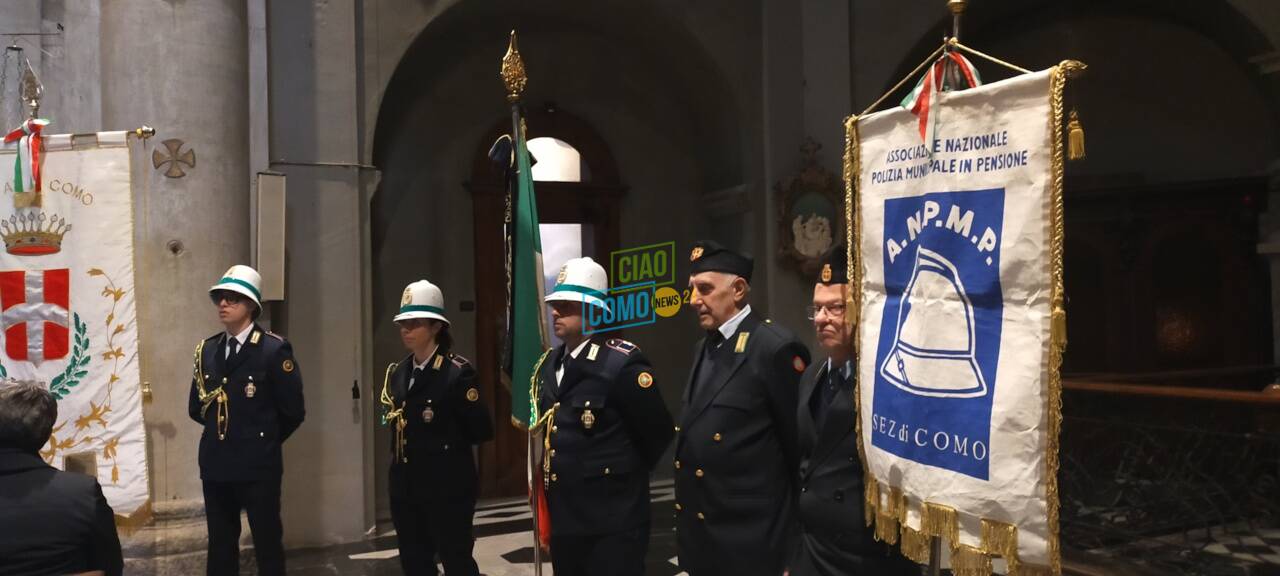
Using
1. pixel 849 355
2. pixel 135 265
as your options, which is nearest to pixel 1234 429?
pixel 849 355

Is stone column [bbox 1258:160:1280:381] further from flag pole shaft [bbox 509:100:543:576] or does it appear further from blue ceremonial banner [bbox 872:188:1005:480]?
blue ceremonial banner [bbox 872:188:1005:480]

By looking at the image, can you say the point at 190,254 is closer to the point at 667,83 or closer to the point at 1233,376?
the point at 667,83

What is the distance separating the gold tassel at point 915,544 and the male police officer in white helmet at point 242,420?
10.4 feet

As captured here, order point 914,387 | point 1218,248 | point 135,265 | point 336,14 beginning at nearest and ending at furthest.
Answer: point 914,387 → point 135,265 → point 336,14 → point 1218,248

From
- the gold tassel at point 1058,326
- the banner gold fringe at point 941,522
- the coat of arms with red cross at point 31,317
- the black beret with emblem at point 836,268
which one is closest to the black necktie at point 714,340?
the black beret with emblem at point 836,268

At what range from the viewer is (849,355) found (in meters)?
2.95

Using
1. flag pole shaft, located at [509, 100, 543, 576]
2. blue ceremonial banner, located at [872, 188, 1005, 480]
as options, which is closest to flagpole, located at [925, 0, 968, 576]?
blue ceremonial banner, located at [872, 188, 1005, 480]

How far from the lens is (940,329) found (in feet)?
8.20

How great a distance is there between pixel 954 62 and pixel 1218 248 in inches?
302

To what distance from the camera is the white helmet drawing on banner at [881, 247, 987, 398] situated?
243 cm

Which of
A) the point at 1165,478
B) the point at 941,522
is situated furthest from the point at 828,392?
the point at 1165,478

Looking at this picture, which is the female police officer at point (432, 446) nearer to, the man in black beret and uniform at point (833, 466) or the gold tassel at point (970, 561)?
the man in black beret and uniform at point (833, 466)

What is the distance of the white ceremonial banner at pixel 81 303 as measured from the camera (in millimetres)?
4633

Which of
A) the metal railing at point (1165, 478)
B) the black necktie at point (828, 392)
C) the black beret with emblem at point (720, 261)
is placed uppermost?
→ the black beret with emblem at point (720, 261)
